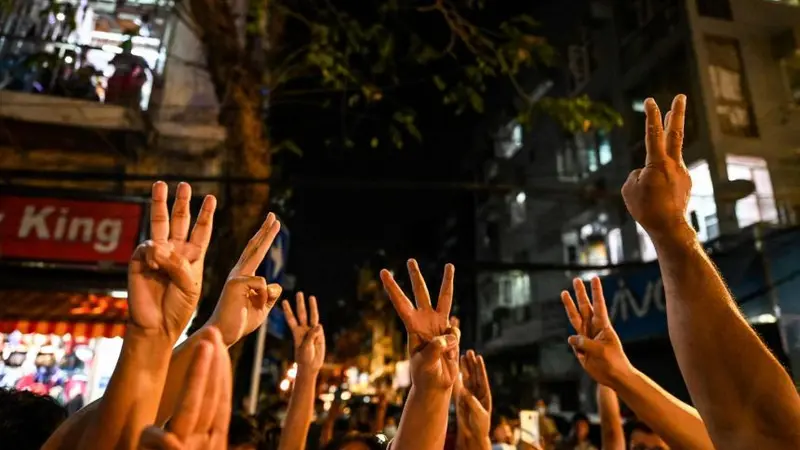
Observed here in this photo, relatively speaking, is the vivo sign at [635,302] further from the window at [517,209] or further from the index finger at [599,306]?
the window at [517,209]

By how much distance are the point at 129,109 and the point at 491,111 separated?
905 inches

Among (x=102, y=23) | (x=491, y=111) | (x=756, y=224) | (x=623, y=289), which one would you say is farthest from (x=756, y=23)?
(x=491, y=111)

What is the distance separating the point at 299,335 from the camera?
3.63m

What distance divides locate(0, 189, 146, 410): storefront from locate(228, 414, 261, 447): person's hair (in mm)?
4619

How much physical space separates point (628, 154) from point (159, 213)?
17533 mm

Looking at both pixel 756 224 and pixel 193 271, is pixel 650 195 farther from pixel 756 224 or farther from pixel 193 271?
pixel 756 224

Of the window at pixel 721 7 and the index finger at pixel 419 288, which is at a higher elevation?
the window at pixel 721 7

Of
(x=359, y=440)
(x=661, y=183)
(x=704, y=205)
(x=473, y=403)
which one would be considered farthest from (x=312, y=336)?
(x=704, y=205)

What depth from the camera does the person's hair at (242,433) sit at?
11.8 feet

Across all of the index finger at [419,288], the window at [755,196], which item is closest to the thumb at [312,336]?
the index finger at [419,288]

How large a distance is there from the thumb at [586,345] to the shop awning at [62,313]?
22.7 feet

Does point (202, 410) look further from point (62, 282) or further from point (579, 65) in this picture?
point (579, 65)

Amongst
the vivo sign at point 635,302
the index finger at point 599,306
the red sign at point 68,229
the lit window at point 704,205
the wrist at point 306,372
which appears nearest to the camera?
the index finger at point 599,306

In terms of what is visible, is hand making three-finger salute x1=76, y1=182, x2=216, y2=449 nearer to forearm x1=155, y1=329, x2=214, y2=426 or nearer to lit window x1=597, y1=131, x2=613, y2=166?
forearm x1=155, y1=329, x2=214, y2=426
